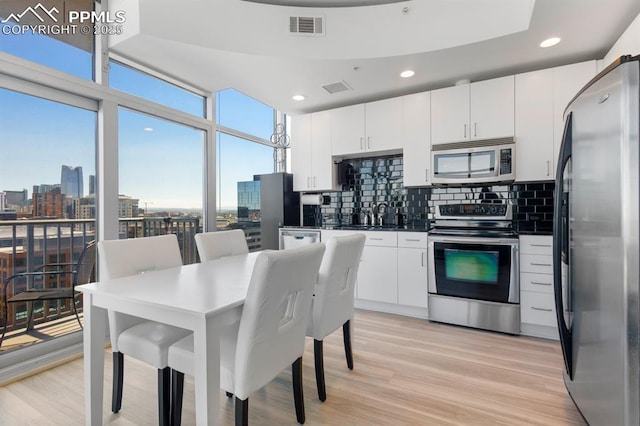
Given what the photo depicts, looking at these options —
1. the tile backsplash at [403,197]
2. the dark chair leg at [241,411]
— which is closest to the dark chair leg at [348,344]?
the dark chair leg at [241,411]

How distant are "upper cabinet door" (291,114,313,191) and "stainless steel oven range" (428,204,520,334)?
1.86m

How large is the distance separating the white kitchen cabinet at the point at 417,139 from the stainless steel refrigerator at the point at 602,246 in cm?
177

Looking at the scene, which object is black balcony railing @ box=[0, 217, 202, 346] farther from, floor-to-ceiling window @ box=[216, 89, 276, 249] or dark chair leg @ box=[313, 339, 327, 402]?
dark chair leg @ box=[313, 339, 327, 402]

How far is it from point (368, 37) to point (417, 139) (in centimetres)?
126

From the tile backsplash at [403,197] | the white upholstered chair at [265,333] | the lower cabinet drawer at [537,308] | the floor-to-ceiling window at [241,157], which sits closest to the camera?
the white upholstered chair at [265,333]

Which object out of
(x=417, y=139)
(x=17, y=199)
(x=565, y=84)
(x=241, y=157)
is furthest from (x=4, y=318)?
(x=565, y=84)

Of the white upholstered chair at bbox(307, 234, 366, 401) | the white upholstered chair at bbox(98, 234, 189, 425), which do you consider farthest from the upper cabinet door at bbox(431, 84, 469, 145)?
the white upholstered chair at bbox(98, 234, 189, 425)

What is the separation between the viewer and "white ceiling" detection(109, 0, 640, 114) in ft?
7.68

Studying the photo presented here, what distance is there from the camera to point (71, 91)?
2438 millimetres

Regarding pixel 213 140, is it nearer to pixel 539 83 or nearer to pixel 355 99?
pixel 355 99

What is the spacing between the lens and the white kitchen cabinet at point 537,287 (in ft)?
9.00

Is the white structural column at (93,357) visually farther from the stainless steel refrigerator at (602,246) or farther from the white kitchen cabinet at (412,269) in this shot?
the white kitchen cabinet at (412,269)

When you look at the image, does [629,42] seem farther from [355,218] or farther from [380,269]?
[355,218]

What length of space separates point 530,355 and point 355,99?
319 cm
